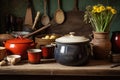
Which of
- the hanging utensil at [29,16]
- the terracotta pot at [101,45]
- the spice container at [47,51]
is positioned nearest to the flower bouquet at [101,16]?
the terracotta pot at [101,45]

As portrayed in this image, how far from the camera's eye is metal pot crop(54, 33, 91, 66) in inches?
56.7

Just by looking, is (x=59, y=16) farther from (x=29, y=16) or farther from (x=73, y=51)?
(x=73, y=51)

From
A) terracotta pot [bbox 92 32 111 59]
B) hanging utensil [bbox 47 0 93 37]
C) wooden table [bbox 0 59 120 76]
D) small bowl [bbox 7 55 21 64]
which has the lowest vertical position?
wooden table [bbox 0 59 120 76]

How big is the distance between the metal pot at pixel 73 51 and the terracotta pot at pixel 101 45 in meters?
0.15

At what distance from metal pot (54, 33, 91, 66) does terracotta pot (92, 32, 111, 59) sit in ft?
0.51

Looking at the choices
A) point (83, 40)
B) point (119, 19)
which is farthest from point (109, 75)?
point (119, 19)

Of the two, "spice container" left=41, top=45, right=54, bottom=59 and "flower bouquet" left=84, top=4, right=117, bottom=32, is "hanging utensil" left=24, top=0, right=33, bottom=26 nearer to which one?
"spice container" left=41, top=45, right=54, bottom=59

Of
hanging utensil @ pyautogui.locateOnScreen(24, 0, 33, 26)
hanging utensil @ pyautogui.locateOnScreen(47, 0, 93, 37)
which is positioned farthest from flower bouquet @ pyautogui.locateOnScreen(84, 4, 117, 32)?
hanging utensil @ pyautogui.locateOnScreen(24, 0, 33, 26)

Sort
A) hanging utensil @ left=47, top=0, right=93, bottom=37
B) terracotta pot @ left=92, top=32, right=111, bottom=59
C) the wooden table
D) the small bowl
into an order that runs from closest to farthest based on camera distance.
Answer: the wooden table < the small bowl < terracotta pot @ left=92, top=32, right=111, bottom=59 < hanging utensil @ left=47, top=0, right=93, bottom=37

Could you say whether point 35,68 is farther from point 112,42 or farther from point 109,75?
point 112,42

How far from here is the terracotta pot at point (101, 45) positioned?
1.61 m

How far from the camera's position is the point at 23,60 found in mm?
1636

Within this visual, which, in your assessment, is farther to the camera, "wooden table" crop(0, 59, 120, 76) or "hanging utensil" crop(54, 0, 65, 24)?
"hanging utensil" crop(54, 0, 65, 24)
